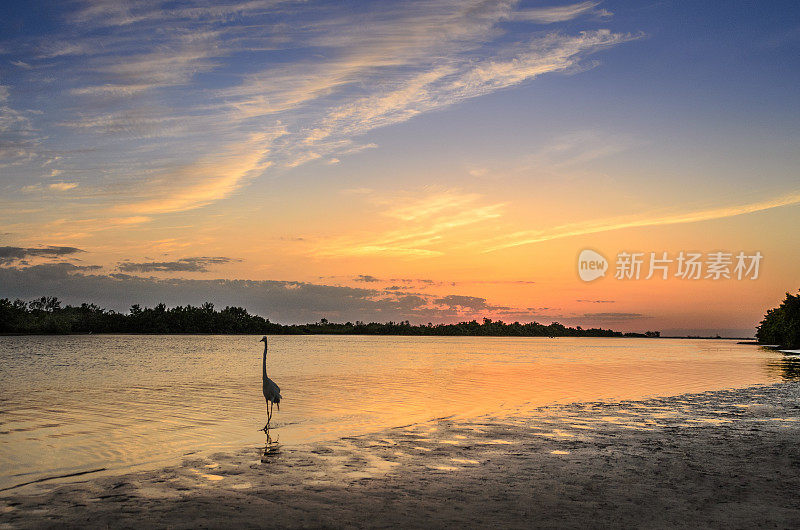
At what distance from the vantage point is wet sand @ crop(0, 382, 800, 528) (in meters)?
8.34

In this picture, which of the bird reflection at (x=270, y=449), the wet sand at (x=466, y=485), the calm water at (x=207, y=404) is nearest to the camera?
the wet sand at (x=466, y=485)

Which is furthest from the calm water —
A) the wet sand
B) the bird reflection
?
the wet sand

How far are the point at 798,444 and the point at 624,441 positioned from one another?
3.84m

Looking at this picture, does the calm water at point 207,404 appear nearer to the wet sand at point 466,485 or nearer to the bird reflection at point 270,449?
the bird reflection at point 270,449

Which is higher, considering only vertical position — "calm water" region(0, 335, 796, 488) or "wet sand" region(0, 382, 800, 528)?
"wet sand" region(0, 382, 800, 528)

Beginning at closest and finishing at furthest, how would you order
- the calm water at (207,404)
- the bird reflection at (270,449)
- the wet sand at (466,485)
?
the wet sand at (466,485) → the bird reflection at (270,449) → the calm water at (207,404)

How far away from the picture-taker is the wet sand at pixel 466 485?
27.4ft

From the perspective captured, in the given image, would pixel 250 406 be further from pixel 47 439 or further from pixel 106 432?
pixel 47 439

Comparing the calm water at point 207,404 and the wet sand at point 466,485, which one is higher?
the wet sand at point 466,485

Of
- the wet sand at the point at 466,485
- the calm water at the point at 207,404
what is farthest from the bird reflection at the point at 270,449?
the calm water at the point at 207,404

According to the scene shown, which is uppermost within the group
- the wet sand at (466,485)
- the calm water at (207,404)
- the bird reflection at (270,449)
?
the wet sand at (466,485)

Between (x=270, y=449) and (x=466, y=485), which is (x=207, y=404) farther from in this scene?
(x=466, y=485)

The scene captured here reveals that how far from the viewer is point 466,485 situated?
10.2 metres

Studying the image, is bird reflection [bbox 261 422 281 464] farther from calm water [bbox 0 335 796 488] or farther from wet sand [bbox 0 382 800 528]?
calm water [bbox 0 335 796 488]
